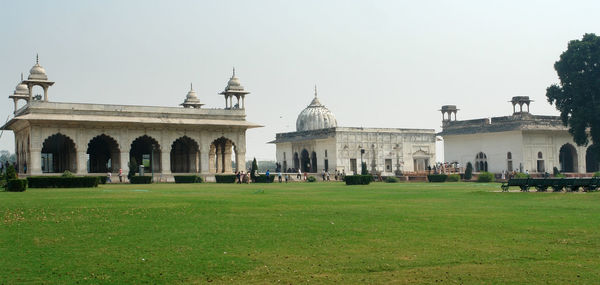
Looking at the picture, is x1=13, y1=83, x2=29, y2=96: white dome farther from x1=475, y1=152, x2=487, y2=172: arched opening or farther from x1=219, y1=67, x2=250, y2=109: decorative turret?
x1=475, y1=152, x2=487, y2=172: arched opening

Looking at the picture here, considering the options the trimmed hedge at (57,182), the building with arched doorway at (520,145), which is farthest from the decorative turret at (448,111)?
the trimmed hedge at (57,182)

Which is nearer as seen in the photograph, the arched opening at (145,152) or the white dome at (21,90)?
the arched opening at (145,152)

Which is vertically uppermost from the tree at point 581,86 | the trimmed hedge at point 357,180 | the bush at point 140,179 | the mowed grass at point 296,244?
the tree at point 581,86

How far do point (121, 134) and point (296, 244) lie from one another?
39.1 meters

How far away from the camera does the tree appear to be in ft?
159

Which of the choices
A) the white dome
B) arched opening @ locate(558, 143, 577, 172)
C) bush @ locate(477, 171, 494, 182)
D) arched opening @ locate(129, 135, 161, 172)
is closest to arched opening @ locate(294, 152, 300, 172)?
arched opening @ locate(129, 135, 161, 172)

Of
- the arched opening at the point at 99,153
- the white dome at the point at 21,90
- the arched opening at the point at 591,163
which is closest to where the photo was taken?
the arched opening at the point at 99,153

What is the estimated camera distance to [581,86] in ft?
162

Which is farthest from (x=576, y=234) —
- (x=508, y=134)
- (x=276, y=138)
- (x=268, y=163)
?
(x=268, y=163)

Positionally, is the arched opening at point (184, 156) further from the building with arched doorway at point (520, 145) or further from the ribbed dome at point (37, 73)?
the building with arched doorway at point (520, 145)

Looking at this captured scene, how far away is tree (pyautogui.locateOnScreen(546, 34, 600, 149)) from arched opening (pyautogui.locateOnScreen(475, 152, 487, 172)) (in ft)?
48.8

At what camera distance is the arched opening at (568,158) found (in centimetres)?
6538

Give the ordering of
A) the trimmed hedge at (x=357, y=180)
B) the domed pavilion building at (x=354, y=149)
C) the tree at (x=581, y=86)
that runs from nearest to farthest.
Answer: the trimmed hedge at (x=357, y=180)
the tree at (x=581, y=86)
the domed pavilion building at (x=354, y=149)

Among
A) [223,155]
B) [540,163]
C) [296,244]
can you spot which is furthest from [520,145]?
[296,244]
